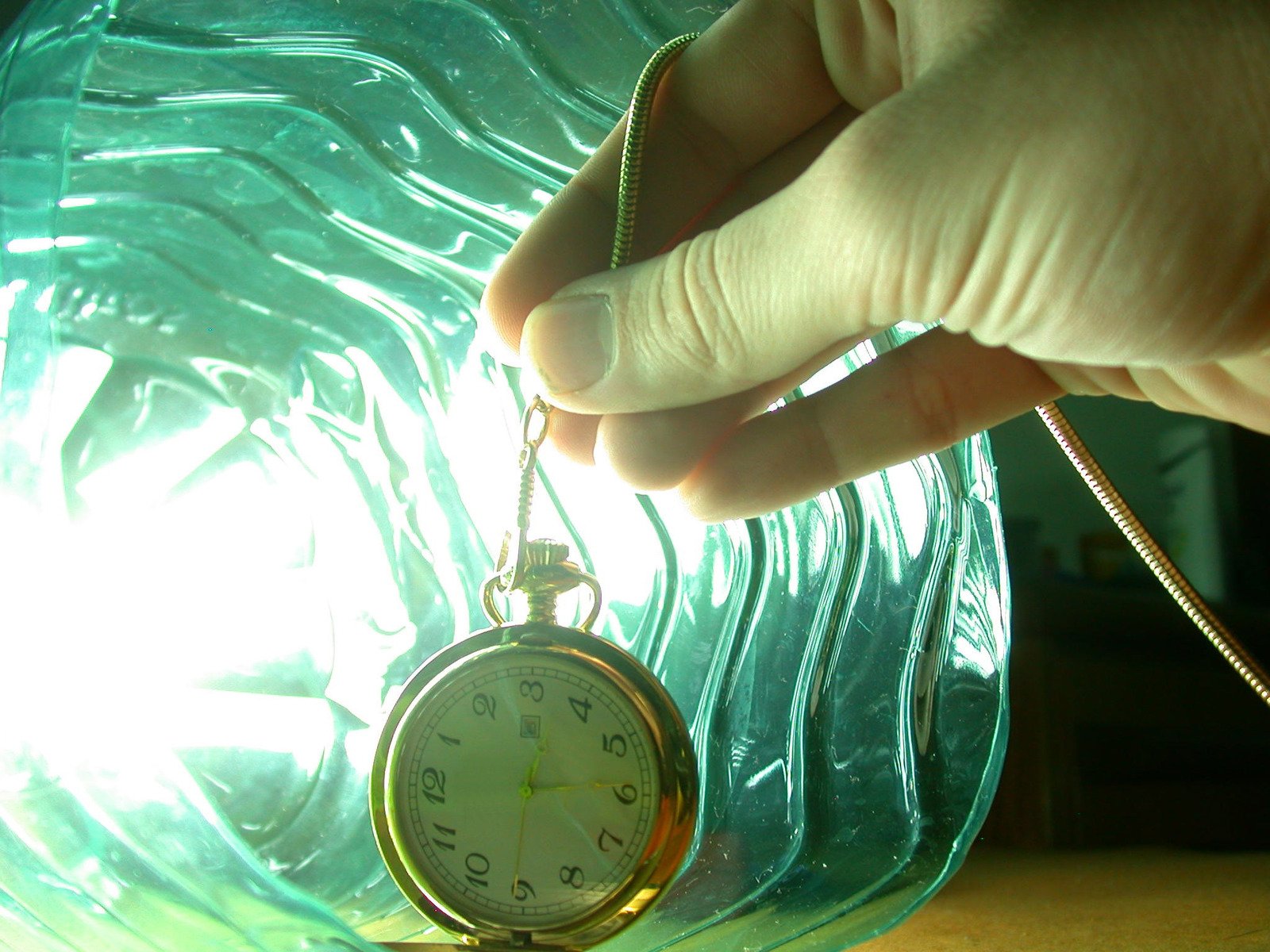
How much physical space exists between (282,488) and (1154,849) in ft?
3.25

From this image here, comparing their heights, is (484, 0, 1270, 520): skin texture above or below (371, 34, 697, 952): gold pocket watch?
above

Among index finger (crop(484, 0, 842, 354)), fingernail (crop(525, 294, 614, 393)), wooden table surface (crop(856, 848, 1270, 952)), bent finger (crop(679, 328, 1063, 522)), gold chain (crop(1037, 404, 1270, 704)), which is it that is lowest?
wooden table surface (crop(856, 848, 1270, 952))

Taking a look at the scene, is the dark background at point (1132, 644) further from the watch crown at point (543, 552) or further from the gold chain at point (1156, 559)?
the watch crown at point (543, 552)

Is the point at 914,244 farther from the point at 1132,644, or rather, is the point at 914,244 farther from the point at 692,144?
the point at 1132,644

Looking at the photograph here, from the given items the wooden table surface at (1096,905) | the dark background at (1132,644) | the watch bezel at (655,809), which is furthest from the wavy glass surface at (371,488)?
the dark background at (1132,644)

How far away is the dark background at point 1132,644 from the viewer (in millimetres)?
1188

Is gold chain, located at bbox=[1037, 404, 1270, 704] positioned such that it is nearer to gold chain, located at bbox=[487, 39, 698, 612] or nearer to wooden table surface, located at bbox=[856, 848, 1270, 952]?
wooden table surface, located at bbox=[856, 848, 1270, 952]

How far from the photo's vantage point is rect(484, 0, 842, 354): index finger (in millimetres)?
690

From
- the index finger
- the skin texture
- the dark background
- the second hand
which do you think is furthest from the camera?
the dark background

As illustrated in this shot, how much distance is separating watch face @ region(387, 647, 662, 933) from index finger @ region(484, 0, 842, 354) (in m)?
0.21

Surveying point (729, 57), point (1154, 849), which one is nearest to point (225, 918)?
point (729, 57)

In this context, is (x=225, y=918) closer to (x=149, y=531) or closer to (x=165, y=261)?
(x=149, y=531)

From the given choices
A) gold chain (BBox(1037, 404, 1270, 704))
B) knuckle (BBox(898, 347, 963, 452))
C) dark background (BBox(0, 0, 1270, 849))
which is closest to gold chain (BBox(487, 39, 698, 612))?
knuckle (BBox(898, 347, 963, 452))

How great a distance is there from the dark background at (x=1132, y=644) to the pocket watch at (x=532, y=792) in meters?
0.70
